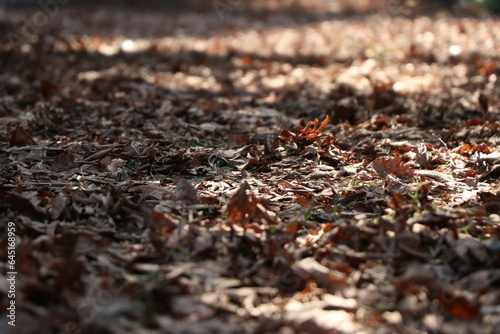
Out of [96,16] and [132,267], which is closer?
[132,267]

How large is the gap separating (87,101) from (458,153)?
340 cm

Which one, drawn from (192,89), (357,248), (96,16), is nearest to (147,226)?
(357,248)

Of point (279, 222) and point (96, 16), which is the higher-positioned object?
point (96, 16)

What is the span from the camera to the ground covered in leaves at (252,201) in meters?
1.87

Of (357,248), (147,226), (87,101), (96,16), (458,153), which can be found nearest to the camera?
(357,248)

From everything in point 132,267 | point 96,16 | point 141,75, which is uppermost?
point 96,16

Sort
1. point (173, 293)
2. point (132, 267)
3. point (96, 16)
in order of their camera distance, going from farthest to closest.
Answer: point (96, 16) → point (132, 267) → point (173, 293)

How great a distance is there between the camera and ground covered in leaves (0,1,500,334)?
1.87 m

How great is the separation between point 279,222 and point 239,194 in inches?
9.2

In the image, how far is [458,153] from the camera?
3516mm

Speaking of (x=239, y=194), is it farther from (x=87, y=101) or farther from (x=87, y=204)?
(x=87, y=101)

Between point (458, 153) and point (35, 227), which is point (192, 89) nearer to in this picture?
point (458, 153)

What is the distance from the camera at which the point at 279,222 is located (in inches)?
99.1

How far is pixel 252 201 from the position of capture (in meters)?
2.57
